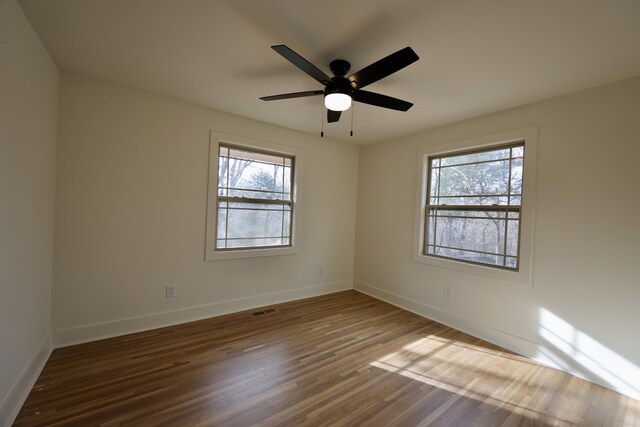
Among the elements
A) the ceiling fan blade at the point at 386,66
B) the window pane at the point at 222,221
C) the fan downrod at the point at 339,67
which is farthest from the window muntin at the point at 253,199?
the ceiling fan blade at the point at 386,66

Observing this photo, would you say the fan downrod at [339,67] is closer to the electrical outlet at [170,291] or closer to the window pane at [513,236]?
the window pane at [513,236]

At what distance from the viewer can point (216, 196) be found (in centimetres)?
311

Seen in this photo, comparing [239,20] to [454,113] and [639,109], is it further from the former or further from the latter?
[639,109]

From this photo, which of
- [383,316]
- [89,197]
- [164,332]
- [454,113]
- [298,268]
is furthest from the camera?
[298,268]

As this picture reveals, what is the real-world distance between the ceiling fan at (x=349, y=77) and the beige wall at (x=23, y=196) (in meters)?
1.55

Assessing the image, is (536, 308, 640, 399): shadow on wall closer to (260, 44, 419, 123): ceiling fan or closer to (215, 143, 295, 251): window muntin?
(260, 44, 419, 123): ceiling fan

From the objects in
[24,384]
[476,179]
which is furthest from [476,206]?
[24,384]

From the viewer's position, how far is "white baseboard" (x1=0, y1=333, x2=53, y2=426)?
1.49 m

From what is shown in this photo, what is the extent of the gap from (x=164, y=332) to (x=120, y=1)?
9.00 ft

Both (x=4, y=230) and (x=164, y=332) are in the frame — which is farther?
(x=164, y=332)

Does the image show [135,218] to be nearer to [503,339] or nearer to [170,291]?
[170,291]

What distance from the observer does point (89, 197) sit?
95.0 inches

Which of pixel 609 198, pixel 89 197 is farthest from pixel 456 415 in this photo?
pixel 89 197

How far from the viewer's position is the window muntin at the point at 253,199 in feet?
10.6
